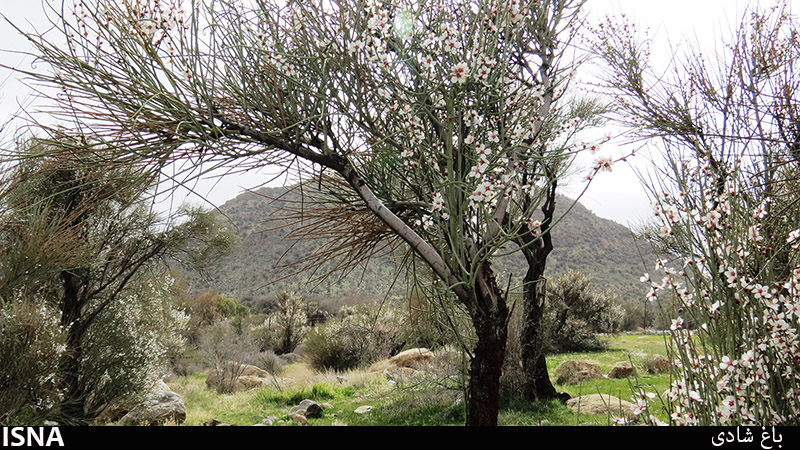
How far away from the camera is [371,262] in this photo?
1389 inches

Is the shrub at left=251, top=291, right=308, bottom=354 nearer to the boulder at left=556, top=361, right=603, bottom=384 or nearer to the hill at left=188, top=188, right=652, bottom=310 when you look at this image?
the hill at left=188, top=188, right=652, bottom=310

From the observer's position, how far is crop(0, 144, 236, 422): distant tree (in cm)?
561

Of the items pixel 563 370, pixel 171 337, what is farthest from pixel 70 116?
pixel 171 337

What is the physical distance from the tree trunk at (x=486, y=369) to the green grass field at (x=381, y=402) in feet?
9.75

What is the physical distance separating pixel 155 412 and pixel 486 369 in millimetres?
7653

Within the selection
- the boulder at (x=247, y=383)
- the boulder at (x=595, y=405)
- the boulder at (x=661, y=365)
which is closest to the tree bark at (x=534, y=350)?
the boulder at (x=595, y=405)

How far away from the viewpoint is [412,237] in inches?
134

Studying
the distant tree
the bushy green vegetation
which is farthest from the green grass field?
the bushy green vegetation

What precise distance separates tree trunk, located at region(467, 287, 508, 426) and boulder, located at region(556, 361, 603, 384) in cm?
779

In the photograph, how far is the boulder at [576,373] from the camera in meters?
10.5

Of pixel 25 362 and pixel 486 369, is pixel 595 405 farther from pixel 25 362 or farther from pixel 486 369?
pixel 25 362

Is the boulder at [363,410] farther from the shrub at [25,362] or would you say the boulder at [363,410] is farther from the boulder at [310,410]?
the shrub at [25,362]

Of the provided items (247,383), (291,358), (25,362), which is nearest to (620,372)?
(247,383)

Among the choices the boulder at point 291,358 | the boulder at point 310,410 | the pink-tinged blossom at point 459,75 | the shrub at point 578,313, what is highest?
the pink-tinged blossom at point 459,75
